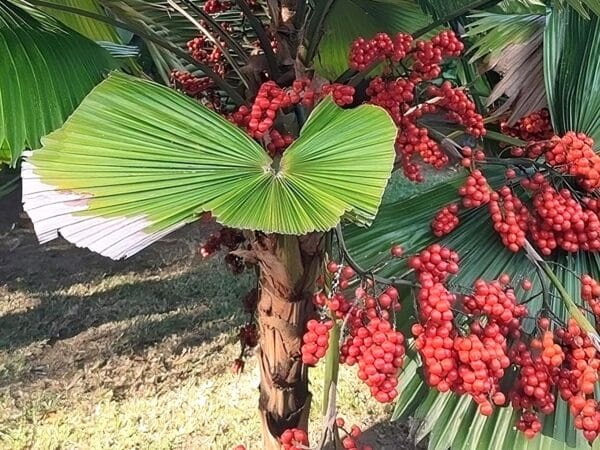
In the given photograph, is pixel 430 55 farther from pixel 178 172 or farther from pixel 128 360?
pixel 128 360

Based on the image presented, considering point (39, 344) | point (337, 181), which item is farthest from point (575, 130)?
point (39, 344)

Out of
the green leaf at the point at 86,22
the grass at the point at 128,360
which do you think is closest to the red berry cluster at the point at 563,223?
the green leaf at the point at 86,22

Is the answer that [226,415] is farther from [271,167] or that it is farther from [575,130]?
[271,167]

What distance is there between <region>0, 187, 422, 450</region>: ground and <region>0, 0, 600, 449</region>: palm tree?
0.98m

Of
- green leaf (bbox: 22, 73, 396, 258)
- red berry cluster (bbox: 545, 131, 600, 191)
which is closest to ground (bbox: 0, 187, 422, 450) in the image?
red berry cluster (bbox: 545, 131, 600, 191)

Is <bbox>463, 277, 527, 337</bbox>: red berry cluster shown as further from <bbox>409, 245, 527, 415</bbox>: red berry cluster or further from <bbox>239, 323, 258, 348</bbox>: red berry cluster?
<bbox>239, 323, 258, 348</bbox>: red berry cluster

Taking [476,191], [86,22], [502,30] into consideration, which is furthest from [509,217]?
[86,22]

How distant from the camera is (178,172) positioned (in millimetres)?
585

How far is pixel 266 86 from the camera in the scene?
79 centimetres

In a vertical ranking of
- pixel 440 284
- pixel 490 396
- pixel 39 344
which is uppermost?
pixel 440 284

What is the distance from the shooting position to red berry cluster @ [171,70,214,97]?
1019mm

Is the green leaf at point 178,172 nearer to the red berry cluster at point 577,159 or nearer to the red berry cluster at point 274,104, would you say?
the red berry cluster at point 274,104

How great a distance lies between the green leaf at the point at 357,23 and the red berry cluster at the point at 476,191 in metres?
0.52

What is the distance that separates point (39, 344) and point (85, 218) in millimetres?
2171
